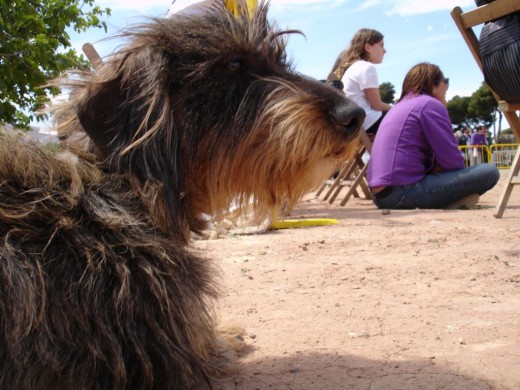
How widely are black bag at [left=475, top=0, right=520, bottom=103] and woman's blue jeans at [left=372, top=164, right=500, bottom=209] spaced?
7.56 ft

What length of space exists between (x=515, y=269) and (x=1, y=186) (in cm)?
353

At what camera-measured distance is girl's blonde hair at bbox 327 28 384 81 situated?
9641 mm

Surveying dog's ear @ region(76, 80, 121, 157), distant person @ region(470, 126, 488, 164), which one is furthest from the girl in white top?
distant person @ region(470, 126, 488, 164)

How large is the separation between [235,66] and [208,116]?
A: 0.29 meters

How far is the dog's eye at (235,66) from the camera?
260 centimetres

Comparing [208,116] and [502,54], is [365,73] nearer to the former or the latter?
[502,54]

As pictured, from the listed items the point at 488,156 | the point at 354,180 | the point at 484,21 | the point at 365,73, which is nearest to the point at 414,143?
the point at 365,73

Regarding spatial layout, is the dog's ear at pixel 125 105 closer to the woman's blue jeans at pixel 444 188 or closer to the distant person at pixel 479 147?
the woman's blue jeans at pixel 444 188

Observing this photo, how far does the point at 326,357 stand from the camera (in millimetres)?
2826

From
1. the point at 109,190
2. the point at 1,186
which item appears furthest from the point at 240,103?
the point at 1,186

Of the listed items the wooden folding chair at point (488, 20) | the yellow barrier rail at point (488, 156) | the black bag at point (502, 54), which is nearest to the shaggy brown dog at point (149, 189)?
the black bag at point (502, 54)

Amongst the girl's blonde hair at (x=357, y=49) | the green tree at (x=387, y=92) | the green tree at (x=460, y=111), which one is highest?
the girl's blonde hair at (x=357, y=49)

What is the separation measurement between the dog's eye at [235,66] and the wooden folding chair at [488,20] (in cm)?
380

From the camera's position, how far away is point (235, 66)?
103 inches
